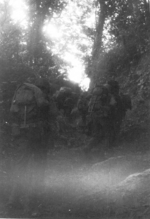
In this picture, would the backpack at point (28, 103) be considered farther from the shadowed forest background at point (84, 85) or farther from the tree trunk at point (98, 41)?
the tree trunk at point (98, 41)

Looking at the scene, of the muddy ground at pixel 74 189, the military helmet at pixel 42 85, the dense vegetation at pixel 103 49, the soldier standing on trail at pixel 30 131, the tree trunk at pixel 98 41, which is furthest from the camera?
the tree trunk at pixel 98 41

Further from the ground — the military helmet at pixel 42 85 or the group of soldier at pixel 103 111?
the group of soldier at pixel 103 111

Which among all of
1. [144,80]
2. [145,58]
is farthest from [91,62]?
[144,80]

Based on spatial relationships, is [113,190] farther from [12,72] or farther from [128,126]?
[12,72]

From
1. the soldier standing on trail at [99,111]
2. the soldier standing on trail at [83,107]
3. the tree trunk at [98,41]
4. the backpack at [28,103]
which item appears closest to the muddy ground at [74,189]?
the backpack at [28,103]

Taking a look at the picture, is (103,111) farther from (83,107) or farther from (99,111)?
(83,107)

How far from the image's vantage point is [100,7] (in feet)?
78.2

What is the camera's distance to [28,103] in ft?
26.7

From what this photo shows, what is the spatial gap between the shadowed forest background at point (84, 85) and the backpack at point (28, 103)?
162 centimetres

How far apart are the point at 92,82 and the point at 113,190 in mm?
16268

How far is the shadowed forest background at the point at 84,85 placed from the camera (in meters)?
7.00

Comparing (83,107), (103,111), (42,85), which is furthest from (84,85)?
(42,85)

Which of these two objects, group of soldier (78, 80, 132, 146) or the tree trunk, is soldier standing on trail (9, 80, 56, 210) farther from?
the tree trunk

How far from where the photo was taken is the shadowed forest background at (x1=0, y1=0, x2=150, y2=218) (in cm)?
700
